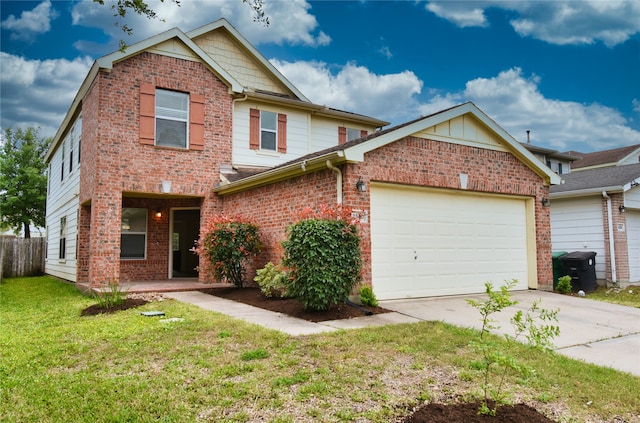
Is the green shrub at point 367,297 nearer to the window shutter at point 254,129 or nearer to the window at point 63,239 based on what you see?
the window shutter at point 254,129

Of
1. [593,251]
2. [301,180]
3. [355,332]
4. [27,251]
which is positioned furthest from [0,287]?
[593,251]

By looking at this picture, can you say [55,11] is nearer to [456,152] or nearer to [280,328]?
[280,328]

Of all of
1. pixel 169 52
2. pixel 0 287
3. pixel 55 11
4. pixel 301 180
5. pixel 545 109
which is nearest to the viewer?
pixel 55 11

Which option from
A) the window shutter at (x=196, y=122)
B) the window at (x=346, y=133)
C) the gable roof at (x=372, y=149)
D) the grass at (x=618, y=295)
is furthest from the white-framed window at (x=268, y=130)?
the grass at (x=618, y=295)

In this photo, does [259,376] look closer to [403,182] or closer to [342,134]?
[403,182]

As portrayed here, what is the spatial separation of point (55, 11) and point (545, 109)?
18.2 m

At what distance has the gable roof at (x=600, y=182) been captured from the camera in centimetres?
1308

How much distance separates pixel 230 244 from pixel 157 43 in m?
5.90

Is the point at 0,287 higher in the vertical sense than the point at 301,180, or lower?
lower

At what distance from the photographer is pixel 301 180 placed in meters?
9.59

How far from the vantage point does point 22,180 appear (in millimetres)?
30828

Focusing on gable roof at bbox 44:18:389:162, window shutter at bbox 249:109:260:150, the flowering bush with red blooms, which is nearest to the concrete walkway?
the flowering bush with red blooms

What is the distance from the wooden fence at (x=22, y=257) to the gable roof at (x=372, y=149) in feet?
41.6

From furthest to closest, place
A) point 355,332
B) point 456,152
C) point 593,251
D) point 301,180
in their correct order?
point 593,251 < point 456,152 < point 301,180 < point 355,332
